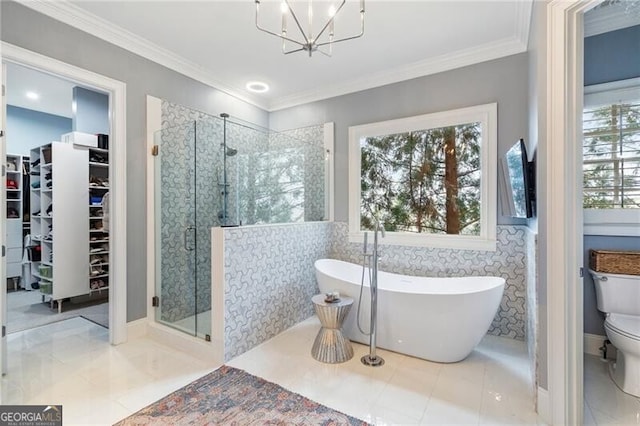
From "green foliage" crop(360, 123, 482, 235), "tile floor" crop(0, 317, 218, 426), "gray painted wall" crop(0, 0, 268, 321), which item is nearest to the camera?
"tile floor" crop(0, 317, 218, 426)

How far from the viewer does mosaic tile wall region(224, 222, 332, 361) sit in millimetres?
2354

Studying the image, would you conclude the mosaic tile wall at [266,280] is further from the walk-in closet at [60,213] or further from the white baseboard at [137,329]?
the walk-in closet at [60,213]

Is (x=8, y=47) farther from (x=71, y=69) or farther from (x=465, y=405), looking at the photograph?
(x=465, y=405)

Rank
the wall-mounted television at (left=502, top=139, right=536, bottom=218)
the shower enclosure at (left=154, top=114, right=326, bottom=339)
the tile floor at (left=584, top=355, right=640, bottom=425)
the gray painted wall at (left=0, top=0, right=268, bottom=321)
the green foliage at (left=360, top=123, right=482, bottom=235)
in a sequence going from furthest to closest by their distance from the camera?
the green foliage at (left=360, top=123, right=482, bottom=235), the shower enclosure at (left=154, top=114, right=326, bottom=339), the gray painted wall at (left=0, top=0, right=268, bottom=321), the wall-mounted television at (left=502, top=139, right=536, bottom=218), the tile floor at (left=584, top=355, right=640, bottom=425)

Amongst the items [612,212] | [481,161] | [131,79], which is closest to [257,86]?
[131,79]

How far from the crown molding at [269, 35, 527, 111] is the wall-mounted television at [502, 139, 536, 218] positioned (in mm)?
1165

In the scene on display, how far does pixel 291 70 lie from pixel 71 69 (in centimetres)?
192

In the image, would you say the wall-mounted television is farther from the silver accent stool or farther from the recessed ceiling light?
the recessed ceiling light

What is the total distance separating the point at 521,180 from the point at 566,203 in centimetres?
48

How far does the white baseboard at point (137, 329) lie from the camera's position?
2682mm

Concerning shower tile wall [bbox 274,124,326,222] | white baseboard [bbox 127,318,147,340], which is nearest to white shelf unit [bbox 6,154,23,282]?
white baseboard [bbox 127,318,147,340]

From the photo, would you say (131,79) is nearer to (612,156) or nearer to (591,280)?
(612,156)

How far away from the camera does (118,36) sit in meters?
2.55

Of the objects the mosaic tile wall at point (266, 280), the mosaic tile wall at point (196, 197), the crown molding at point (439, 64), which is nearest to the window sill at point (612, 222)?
the crown molding at point (439, 64)
